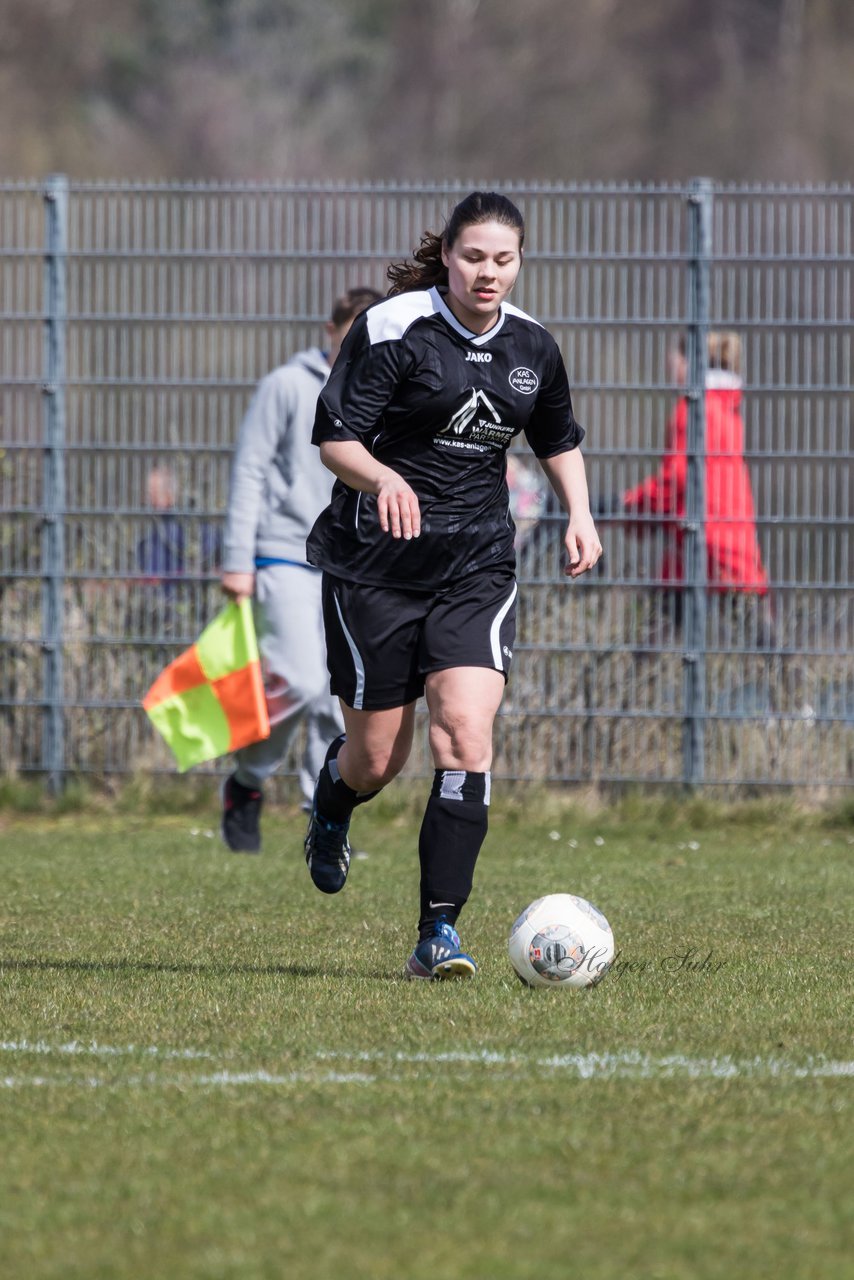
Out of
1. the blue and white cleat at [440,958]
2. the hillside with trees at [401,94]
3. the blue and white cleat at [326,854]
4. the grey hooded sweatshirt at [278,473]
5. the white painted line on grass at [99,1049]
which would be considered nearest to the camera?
the white painted line on grass at [99,1049]

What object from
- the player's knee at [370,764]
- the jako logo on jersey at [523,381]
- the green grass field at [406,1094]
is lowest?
the green grass field at [406,1094]

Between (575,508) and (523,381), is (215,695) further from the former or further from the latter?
(523,381)

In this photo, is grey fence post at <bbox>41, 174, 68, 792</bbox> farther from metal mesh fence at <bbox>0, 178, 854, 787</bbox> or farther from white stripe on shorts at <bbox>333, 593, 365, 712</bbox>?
white stripe on shorts at <bbox>333, 593, 365, 712</bbox>

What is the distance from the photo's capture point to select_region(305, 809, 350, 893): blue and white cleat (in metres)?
6.60

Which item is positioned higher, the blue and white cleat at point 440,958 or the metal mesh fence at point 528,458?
the metal mesh fence at point 528,458

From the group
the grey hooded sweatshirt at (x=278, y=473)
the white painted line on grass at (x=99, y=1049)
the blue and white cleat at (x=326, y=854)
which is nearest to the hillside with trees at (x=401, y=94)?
the grey hooded sweatshirt at (x=278, y=473)

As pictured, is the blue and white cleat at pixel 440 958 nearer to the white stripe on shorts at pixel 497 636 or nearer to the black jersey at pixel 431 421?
the white stripe on shorts at pixel 497 636

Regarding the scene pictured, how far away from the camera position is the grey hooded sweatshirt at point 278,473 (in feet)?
29.5

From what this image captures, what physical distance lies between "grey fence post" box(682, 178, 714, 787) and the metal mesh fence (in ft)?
0.05

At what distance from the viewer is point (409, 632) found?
5.95 metres

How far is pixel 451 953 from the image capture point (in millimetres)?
5711

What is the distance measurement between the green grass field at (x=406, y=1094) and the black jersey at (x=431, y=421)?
46.1 inches

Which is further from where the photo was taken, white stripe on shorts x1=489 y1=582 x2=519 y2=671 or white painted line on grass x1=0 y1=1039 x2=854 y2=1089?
white stripe on shorts x1=489 y1=582 x2=519 y2=671

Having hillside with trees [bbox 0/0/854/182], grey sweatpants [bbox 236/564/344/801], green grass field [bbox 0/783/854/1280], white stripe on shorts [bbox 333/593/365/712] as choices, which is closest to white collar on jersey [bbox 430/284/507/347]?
white stripe on shorts [bbox 333/593/365/712]
